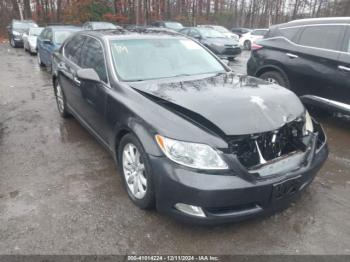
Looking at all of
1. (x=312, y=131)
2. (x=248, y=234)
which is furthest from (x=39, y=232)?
(x=312, y=131)

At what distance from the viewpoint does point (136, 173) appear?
2938 millimetres

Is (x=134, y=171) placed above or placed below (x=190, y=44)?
below

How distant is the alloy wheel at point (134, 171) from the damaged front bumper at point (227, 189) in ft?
1.06

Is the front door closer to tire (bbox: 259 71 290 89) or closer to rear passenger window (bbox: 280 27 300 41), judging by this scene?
tire (bbox: 259 71 290 89)

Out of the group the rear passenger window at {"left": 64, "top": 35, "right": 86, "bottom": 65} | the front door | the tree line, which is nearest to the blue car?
the rear passenger window at {"left": 64, "top": 35, "right": 86, "bottom": 65}

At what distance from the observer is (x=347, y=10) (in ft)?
104

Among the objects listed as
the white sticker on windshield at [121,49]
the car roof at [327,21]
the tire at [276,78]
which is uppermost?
the car roof at [327,21]

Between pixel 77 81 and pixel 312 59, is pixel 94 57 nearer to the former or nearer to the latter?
pixel 77 81

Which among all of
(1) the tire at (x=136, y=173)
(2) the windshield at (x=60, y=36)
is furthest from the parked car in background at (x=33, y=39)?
(1) the tire at (x=136, y=173)

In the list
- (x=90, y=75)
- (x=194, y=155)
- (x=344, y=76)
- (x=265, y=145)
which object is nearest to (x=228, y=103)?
(x=265, y=145)

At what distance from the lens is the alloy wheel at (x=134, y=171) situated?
2861 millimetres

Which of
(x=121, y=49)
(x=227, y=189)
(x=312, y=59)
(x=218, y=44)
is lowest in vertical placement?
(x=218, y=44)

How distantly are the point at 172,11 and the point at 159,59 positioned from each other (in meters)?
37.7

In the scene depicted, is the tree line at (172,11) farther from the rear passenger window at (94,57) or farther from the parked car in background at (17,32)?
the rear passenger window at (94,57)
